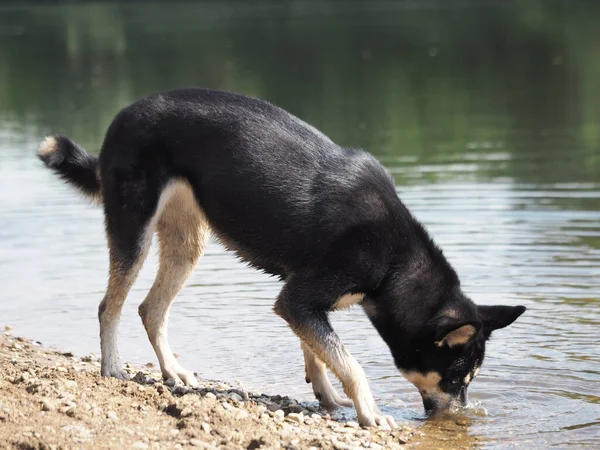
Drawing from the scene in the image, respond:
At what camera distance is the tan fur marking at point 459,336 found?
6.55 meters

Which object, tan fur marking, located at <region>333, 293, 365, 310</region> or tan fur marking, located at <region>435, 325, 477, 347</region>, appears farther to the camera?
tan fur marking, located at <region>333, 293, 365, 310</region>

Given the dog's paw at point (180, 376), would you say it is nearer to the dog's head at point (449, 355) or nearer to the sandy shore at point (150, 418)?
the sandy shore at point (150, 418)

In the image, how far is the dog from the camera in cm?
677

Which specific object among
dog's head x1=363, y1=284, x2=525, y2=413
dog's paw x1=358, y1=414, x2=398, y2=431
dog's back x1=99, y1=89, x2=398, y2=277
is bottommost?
dog's paw x1=358, y1=414, x2=398, y2=431

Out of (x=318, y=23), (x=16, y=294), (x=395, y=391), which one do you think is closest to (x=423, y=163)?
(x=16, y=294)

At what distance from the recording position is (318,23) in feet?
140

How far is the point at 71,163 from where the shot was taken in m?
7.77

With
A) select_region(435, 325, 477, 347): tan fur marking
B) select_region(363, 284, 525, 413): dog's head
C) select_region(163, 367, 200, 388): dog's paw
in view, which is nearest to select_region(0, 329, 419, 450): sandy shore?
select_region(163, 367, 200, 388): dog's paw

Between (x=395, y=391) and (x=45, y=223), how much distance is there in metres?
6.70

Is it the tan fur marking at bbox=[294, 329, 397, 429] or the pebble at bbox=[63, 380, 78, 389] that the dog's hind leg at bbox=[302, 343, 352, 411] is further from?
the pebble at bbox=[63, 380, 78, 389]

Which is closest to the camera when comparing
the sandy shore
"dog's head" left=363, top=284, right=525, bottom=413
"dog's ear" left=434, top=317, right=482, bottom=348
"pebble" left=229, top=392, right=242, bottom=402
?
the sandy shore

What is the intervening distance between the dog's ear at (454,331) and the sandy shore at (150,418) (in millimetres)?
595

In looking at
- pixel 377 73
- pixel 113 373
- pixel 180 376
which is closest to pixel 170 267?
pixel 180 376

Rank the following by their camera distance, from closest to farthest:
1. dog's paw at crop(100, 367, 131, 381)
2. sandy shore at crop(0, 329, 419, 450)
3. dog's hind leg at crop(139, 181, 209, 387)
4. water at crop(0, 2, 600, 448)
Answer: sandy shore at crop(0, 329, 419, 450) < dog's paw at crop(100, 367, 131, 381) < dog's hind leg at crop(139, 181, 209, 387) < water at crop(0, 2, 600, 448)
